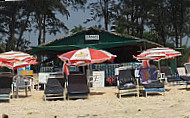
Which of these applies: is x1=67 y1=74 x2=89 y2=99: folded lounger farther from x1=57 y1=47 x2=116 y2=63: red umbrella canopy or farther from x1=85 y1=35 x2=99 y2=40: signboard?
x1=85 y1=35 x2=99 y2=40: signboard

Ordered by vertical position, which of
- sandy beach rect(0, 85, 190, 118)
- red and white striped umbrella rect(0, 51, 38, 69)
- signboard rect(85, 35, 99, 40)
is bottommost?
sandy beach rect(0, 85, 190, 118)

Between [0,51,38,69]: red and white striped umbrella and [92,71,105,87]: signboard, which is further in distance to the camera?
[92,71,105,87]: signboard

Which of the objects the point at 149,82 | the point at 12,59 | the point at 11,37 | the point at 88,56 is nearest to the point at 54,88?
the point at 88,56

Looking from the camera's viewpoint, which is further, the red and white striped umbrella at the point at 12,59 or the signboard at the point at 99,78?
the signboard at the point at 99,78

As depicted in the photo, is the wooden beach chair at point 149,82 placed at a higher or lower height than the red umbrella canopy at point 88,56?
lower

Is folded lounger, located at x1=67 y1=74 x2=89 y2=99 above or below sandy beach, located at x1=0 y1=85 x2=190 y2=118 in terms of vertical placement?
above

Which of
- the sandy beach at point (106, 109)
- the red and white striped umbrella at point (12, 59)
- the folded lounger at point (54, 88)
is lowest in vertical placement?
the sandy beach at point (106, 109)

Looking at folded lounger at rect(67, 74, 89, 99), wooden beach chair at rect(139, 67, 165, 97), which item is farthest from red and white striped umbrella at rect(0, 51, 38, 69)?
wooden beach chair at rect(139, 67, 165, 97)

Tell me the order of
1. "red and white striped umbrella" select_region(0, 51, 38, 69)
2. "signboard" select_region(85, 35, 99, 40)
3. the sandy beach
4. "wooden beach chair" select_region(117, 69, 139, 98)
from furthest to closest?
"signboard" select_region(85, 35, 99, 40) → "red and white striped umbrella" select_region(0, 51, 38, 69) → "wooden beach chair" select_region(117, 69, 139, 98) → the sandy beach

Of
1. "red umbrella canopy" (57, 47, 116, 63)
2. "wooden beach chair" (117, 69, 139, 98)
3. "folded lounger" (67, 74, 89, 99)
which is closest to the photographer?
"folded lounger" (67, 74, 89, 99)

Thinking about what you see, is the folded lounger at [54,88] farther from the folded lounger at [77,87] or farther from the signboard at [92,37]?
the signboard at [92,37]

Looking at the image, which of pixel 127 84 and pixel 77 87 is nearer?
pixel 77 87

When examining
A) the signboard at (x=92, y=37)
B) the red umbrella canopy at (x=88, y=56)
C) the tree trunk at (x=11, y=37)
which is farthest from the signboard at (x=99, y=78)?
the tree trunk at (x=11, y=37)

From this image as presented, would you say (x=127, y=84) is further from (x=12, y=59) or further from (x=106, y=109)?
(x=12, y=59)
